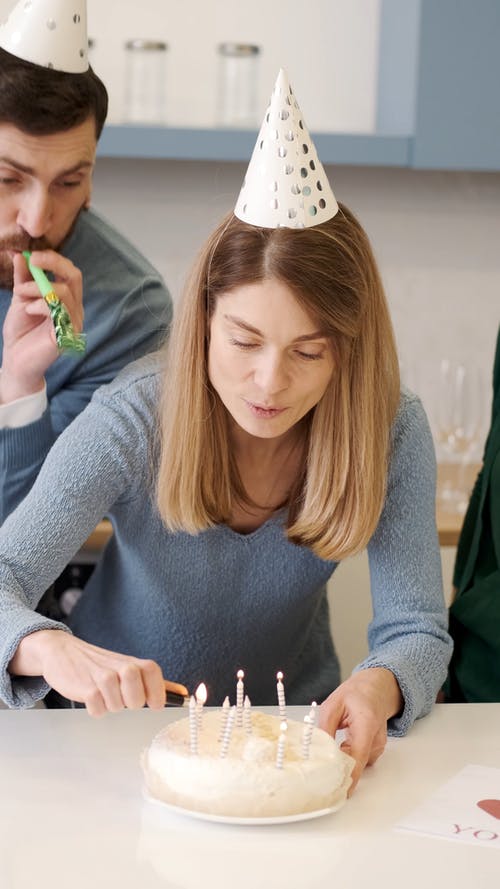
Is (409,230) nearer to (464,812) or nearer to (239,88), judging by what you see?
(239,88)

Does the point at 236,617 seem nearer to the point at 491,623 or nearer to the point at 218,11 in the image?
the point at 491,623

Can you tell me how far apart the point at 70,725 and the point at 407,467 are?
516mm

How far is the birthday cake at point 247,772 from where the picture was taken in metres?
1.10

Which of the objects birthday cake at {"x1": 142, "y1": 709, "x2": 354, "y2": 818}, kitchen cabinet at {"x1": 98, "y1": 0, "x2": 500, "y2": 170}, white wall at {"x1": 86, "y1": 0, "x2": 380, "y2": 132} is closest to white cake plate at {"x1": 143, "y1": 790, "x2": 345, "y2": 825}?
birthday cake at {"x1": 142, "y1": 709, "x2": 354, "y2": 818}

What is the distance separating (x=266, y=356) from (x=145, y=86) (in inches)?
56.8

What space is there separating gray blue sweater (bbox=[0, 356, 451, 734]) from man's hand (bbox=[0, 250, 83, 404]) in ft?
0.67

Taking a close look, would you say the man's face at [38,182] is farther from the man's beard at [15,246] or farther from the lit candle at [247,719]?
the lit candle at [247,719]

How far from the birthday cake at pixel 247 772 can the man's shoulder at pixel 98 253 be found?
0.92 metres

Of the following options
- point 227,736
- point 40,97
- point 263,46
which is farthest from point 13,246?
point 263,46

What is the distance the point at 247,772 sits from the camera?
1105 mm

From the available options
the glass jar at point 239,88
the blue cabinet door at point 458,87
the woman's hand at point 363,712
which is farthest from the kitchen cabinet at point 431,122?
the woman's hand at point 363,712

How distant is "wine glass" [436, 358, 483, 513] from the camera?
2.63m

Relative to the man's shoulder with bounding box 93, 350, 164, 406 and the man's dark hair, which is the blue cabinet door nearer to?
the man's dark hair

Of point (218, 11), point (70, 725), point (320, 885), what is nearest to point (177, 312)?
point (70, 725)
